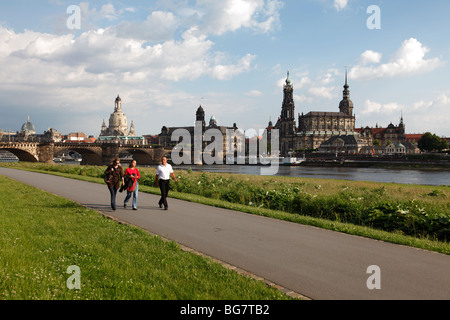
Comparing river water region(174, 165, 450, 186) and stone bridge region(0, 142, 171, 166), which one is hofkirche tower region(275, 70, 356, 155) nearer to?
stone bridge region(0, 142, 171, 166)

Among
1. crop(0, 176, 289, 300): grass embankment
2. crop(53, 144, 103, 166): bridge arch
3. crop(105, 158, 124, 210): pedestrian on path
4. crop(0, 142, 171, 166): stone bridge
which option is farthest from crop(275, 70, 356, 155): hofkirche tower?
crop(0, 176, 289, 300): grass embankment

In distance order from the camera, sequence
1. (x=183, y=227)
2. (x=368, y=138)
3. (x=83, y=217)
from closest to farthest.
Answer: (x=183, y=227)
(x=83, y=217)
(x=368, y=138)

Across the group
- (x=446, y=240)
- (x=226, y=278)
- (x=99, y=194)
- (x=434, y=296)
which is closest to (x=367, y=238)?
(x=446, y=240)

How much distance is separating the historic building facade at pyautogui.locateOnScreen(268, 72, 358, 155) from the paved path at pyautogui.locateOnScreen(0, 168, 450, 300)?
17622 cm

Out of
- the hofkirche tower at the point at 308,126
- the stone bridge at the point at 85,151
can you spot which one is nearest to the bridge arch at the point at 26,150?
the stone bridge at the point at 85,151

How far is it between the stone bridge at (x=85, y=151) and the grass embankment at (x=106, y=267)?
254 ft

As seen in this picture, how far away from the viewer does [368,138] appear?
190 m

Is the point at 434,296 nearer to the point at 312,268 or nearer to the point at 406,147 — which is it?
the point at 312,268

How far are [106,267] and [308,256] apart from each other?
3.69 metres

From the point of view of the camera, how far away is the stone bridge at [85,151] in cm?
8163

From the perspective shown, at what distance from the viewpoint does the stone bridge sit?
81.6 meters

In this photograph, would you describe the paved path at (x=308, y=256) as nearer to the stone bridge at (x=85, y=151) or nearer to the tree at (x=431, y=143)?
the stone bridge at (x=85, y=151)
